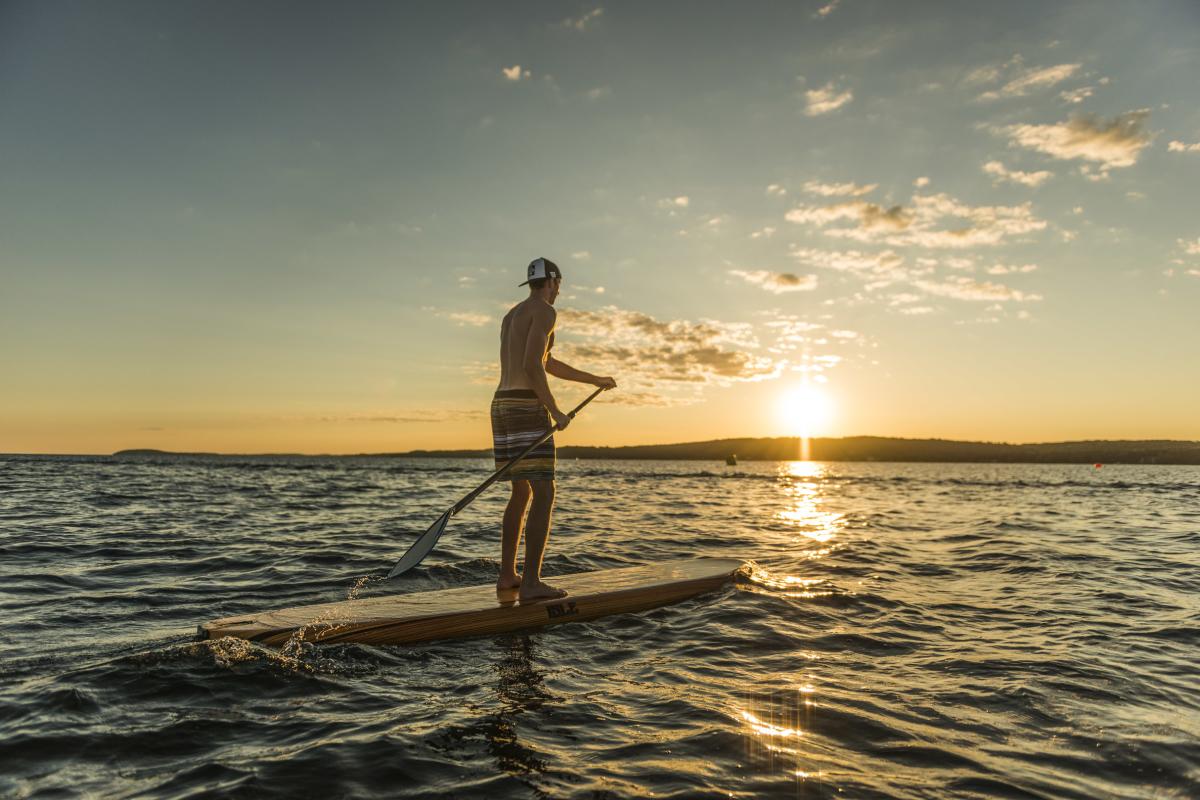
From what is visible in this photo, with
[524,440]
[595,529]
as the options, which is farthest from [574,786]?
[595,529]

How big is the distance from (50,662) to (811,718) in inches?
203

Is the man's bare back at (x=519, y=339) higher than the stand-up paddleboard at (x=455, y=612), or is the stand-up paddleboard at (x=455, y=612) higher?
the man's bare back at (x=519, y=339)

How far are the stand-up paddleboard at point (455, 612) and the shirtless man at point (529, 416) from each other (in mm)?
247

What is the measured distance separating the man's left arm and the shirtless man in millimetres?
360

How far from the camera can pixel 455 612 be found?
228 inches

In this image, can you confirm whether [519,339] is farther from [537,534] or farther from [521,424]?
[537,534]

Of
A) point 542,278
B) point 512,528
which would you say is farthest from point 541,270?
point 512,528

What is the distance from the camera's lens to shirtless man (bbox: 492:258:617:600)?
20.9ft

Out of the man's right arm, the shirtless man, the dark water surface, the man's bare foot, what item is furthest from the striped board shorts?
the dark water surface

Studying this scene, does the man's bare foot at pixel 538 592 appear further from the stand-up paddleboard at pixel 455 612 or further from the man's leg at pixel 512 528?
the man's leg at pixel 512 528

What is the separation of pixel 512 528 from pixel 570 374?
1670 millimetres

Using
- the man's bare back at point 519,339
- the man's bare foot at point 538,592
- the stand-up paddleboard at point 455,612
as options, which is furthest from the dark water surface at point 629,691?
the man's bare back at point 519,339

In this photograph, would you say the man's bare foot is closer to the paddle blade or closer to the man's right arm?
the paddle blade

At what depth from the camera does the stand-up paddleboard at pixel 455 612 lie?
Result: 527cm
